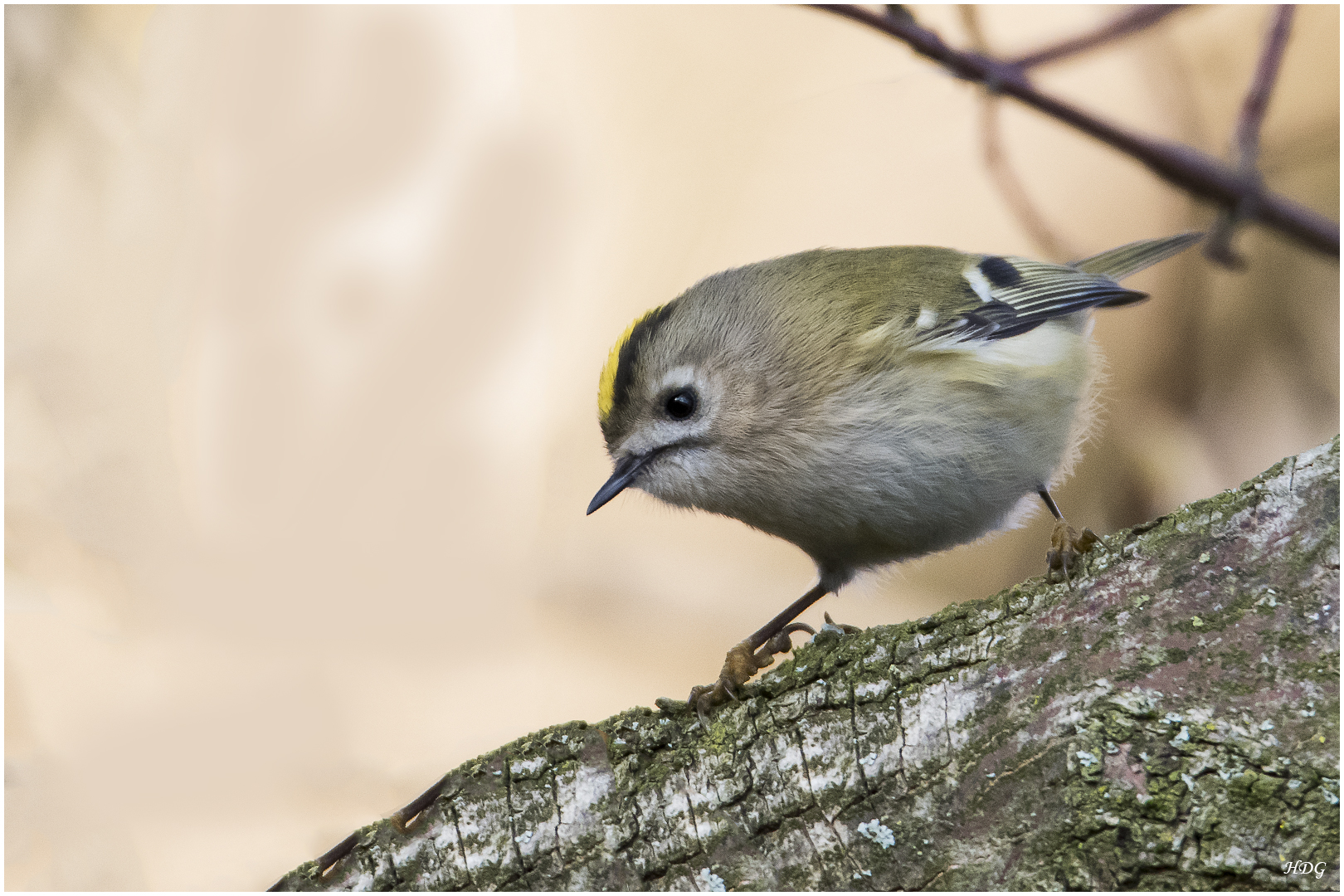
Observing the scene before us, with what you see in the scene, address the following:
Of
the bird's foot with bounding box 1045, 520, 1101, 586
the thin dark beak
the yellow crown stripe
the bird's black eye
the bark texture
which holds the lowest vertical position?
the bark texture

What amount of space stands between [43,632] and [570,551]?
1091mm

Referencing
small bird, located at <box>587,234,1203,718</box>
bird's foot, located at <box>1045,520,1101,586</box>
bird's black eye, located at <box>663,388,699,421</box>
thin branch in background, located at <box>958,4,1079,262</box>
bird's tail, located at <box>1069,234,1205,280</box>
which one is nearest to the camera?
bird's foot, located at <box>1045,520,1101,586</box>

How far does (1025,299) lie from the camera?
1.61m

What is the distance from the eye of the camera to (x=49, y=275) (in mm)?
2115

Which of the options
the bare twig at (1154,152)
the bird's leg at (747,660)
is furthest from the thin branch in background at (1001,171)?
the bird's leg at (747,660)

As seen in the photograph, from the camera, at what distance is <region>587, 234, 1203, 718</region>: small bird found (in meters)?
1.34

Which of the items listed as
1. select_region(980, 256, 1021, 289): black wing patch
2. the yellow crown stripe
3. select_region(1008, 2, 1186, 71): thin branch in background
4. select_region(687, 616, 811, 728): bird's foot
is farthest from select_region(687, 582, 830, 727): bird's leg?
select_region(1008, 2, 1186, 71): thin branch in background

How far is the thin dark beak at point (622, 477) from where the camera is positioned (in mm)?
1441

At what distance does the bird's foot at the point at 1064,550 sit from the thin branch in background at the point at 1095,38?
0.54m

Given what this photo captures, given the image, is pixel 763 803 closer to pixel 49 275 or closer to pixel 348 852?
pixel 348 852

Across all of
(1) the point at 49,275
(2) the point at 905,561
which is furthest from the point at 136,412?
(2) the point at 905,561

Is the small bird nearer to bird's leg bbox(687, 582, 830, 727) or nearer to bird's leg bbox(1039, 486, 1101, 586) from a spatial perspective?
bird's leg bbox(687, 582, 830, 727)

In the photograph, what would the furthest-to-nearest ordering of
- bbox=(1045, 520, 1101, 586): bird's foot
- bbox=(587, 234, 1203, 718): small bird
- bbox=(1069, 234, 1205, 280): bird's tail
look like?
bbox=(1069, 234, 1205, 280): bird's tail < bbox=(587, 234, 1203, 718): small bird < bbox=(1045, 520, 1101, 586): bird's foot

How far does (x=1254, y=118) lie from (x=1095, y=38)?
0.20 m
